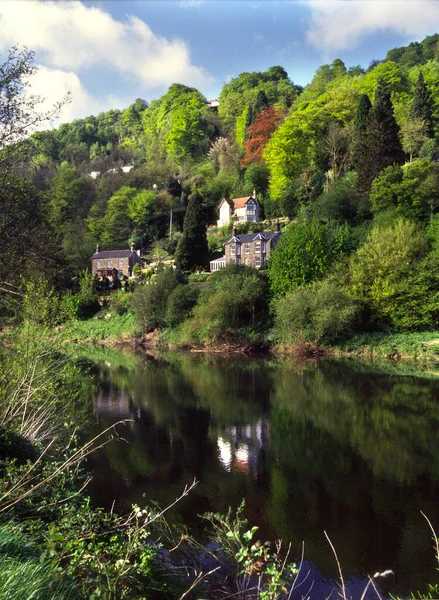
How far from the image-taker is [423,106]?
52594 mm

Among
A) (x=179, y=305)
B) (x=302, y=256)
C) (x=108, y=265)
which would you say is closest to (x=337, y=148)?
(x=302, y=256)

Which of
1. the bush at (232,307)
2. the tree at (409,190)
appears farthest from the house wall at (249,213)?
the bush at (232,307)

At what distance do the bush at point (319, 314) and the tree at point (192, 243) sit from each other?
815 inches

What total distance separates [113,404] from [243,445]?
8098 millimetres

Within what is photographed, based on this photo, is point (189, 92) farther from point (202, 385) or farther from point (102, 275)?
point (202, 385)

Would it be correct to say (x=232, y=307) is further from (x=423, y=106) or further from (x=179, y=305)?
(x=423, y=106)

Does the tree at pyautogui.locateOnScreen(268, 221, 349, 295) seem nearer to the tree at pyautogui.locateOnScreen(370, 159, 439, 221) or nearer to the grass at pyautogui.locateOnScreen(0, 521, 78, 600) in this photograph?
the tree at pyautogui.locateOnScreen(370, 159, 439, 221)

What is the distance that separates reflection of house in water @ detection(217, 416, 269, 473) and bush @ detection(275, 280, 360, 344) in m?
15.5

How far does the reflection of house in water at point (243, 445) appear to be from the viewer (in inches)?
539

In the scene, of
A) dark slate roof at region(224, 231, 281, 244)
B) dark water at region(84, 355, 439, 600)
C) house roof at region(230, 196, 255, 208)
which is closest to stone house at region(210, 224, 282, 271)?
dark slate roof at region(224, 231, 281, 244)

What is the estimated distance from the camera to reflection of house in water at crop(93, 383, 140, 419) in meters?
19.2

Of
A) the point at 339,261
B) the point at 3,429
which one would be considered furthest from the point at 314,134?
the point at 3,429

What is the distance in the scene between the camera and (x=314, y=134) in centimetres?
5872

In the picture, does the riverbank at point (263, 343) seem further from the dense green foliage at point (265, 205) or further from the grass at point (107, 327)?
the dense green foliage at point (265, 205)
